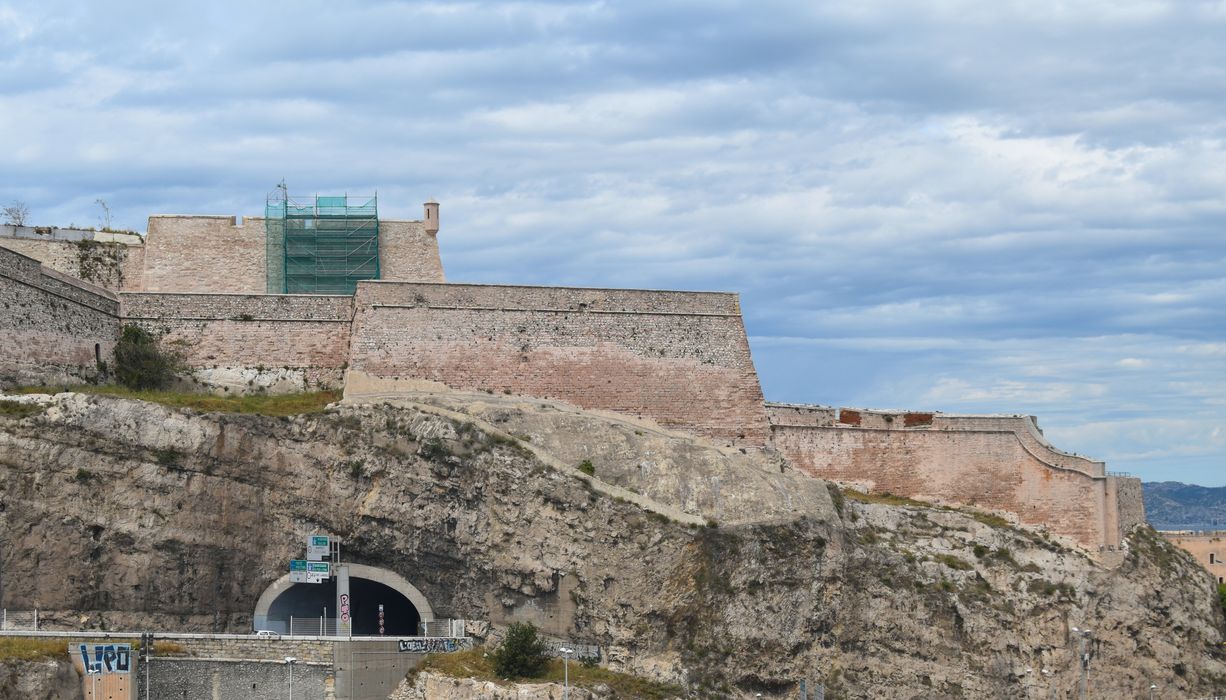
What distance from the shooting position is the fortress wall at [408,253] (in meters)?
74.6

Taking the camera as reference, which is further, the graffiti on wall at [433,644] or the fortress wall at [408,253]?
the fortress wall at [408,253]

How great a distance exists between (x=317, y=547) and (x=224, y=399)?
22.5 feet

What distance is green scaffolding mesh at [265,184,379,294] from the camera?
240ft

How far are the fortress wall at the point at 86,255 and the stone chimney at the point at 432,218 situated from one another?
460 inches

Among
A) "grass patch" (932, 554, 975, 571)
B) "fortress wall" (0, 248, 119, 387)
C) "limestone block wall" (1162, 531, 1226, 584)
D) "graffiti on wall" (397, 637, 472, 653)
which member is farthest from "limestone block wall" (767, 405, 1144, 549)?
"limestone block wall" (1162, 531, 1226, 584)

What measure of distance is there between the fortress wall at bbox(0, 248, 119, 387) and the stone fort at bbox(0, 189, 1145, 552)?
0.11 metres

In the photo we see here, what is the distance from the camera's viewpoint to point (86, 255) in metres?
72.3

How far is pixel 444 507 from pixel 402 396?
5.27m

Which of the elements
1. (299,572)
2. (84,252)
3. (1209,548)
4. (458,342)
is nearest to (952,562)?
(458,342)

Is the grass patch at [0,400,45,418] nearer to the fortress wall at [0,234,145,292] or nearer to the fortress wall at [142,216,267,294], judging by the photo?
the fortress wall at [0,234,145,292]

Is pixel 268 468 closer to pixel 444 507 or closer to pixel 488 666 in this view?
pixel 444 507

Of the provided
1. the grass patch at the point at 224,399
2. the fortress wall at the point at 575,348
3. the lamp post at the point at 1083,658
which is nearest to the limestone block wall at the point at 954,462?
the fortress wall at the point at 575,348

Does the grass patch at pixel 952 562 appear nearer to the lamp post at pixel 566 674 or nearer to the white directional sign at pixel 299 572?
the lamp post at pixel 566 674

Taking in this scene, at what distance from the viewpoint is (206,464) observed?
61.1 meters
